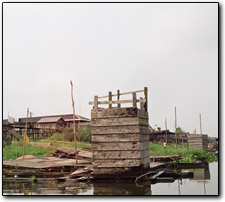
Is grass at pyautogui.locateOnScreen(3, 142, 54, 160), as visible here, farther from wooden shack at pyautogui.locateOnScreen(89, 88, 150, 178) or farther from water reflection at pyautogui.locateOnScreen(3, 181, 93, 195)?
wooden shack at pyautogui.locateOnScreen(89, 88, 150, 178)

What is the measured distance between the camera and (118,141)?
8586 mm

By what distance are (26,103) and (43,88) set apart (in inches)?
31.5

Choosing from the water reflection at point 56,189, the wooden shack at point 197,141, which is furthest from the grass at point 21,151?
the wooden shack at point 197,141

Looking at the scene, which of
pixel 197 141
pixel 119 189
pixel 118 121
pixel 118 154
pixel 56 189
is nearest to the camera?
pixel 119 189

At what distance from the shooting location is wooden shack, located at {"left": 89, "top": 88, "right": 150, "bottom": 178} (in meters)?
8.47

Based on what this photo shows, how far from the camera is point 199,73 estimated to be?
329 inches

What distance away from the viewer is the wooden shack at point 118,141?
27.8ft

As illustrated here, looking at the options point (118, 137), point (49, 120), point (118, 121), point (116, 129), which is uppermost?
point (118, 121)

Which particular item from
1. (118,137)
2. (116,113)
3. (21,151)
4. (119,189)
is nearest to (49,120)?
(21,151)

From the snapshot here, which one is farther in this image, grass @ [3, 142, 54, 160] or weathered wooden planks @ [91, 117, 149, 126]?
grass @ [3, 142, 54, 160]

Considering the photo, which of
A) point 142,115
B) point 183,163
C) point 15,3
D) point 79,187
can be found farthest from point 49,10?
point 183,163

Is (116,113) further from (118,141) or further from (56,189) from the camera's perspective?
(56,189)

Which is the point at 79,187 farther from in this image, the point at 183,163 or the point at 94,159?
the point at 183,163

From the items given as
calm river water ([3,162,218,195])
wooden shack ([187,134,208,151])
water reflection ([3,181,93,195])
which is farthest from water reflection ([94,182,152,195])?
wooden shack ([187,134,208,151])
